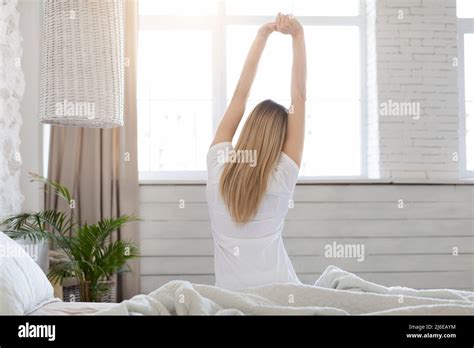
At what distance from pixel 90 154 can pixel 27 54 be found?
0.77m

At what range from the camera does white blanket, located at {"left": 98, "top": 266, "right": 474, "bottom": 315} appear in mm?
1570

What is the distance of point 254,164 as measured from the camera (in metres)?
2.05

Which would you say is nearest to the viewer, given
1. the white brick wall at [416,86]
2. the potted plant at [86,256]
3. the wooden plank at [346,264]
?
the potted plant at [86,256]

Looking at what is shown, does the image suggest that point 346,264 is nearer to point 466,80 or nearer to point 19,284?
point 466,80

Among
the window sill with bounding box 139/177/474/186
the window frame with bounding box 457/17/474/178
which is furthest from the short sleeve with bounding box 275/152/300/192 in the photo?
the window frame with bounding box 457/17/474/178

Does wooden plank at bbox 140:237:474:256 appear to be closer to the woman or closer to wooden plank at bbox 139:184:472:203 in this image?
wooden plank at bbox 139:184:472:203

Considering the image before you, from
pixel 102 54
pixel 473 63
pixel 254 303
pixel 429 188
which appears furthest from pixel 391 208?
pixel 254 303

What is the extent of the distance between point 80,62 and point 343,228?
2.18 m

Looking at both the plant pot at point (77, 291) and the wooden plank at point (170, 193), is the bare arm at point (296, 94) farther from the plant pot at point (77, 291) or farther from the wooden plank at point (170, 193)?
the wooden plank at point (170, 193)

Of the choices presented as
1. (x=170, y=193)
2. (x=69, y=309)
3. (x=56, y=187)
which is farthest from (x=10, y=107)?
(x=69, y=309)

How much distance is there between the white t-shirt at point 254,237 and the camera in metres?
1.99

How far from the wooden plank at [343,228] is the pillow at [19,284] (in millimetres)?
2469

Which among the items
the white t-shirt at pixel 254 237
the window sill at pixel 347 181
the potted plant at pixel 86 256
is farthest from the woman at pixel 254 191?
the window sill at pixel 347 181
